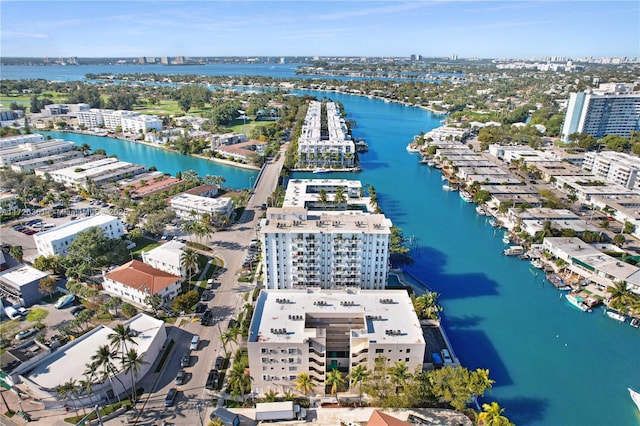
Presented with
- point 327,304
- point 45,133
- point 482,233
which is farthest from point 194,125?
point 327,304

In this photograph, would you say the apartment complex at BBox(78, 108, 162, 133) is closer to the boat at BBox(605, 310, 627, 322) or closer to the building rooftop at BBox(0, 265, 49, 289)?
the building rooftop at BBox(0, 265, 49, 289)

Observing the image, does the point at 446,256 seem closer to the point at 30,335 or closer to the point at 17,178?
the point at 30,335

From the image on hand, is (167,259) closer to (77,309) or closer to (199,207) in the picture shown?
(77,309)

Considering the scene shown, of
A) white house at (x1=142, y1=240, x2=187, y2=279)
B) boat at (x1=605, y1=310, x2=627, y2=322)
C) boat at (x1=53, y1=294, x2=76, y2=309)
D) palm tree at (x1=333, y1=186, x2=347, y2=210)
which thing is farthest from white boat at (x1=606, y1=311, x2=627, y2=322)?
boat at (x1=53, y1=294, x2=76, y2=309)

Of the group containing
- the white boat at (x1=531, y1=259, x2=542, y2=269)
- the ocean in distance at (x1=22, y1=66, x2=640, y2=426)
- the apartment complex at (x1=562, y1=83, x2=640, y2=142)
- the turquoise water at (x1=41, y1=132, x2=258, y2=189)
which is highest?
the apartment complex at (x1=562, y1=83, x2=640, y2=142)

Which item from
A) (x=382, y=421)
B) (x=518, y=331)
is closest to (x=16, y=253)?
(x=382, y=421)

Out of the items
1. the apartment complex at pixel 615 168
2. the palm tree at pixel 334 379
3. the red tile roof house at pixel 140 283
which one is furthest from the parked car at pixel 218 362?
the apartment complex at pixel 615 168
